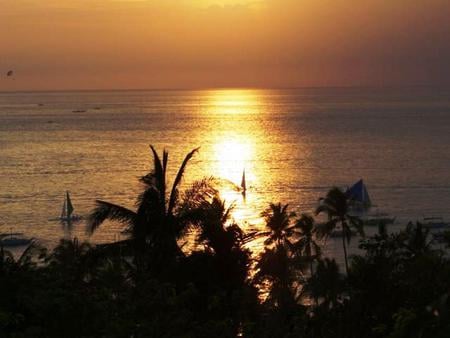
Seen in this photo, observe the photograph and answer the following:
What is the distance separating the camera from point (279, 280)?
31172 millimetres

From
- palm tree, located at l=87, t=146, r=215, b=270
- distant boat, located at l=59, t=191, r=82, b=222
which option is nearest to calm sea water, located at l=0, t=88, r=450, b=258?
distant boat, located at l=59, t=191, r=82, b=222

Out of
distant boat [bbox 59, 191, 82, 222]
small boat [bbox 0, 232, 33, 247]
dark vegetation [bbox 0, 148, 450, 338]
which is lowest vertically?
dark vegetation [bbox 0, 148, 450, 338]

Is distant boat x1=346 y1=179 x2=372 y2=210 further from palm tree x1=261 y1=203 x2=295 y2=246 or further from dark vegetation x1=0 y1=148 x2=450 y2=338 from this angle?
dark vegetation x1=0 y1=148 x2=450 y2=338

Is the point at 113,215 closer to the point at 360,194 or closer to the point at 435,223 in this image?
the point at 435,223

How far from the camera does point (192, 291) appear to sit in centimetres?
1662

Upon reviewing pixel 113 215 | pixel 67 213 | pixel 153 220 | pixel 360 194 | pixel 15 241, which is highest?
pixel 360 194

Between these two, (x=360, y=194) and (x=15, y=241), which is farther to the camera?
(x=360, y=194)

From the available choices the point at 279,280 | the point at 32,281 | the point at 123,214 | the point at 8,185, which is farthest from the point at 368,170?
the point at 32,281

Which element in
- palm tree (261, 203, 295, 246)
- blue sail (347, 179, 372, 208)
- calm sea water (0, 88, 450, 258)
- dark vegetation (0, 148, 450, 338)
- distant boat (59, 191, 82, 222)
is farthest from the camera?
calm sea water (0, 88, 450, 258)

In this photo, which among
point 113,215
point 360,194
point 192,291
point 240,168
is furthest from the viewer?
point 240,168

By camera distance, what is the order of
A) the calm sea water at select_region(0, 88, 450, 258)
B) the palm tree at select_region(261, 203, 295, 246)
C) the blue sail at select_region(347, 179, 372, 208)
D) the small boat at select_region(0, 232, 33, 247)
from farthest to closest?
the calm sea water at select_region(0, 88, 450, 258) < the blue sail at select_region(347, 179, 372, 208) < the small boat at select_region(0, 232, 33, 247) < the palm tree at select_region(261, 203, 295, 246)

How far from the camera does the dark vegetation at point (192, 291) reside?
48.1 ft

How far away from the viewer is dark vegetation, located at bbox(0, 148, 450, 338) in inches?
577

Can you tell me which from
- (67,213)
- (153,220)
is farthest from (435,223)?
(153,220)
